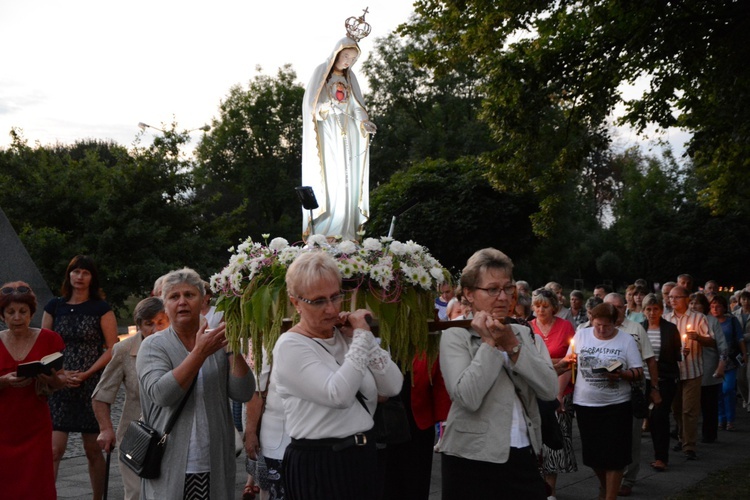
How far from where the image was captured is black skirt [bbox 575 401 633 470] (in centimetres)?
752

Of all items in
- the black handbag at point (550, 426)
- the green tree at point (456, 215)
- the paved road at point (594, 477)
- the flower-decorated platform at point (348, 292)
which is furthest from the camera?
the green tree at point (456, 215)

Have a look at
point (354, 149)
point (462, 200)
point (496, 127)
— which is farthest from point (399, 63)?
point (354, 149)

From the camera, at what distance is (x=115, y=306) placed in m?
22.2

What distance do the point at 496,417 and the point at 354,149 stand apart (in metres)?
5.19

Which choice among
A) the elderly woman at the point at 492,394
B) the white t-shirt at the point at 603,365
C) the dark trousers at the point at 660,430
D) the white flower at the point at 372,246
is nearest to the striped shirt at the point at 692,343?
the dark trousers at the point at 660,430

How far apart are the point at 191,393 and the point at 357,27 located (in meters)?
4.77

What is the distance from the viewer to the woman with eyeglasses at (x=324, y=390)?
3.61 meters

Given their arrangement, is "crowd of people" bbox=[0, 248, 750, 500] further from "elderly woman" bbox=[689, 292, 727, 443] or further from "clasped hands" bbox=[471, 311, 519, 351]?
"elderly woman" bbox=[689, 292, 727, 443]

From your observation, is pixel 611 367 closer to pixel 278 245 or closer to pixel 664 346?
pixel 664 346

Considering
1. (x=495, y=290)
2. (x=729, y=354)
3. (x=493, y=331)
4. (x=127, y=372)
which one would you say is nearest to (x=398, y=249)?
(x=495, y=290)

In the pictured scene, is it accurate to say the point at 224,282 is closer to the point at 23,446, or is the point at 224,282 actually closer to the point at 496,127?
the point at 23,446

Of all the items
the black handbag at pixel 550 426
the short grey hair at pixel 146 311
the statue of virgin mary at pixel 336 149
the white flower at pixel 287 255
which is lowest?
the black handbag at pixel 550 426

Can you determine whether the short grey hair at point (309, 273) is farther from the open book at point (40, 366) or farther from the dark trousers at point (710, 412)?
the dark trousers at point (710, 412)

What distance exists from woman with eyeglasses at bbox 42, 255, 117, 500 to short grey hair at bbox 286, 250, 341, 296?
4.23 meters
